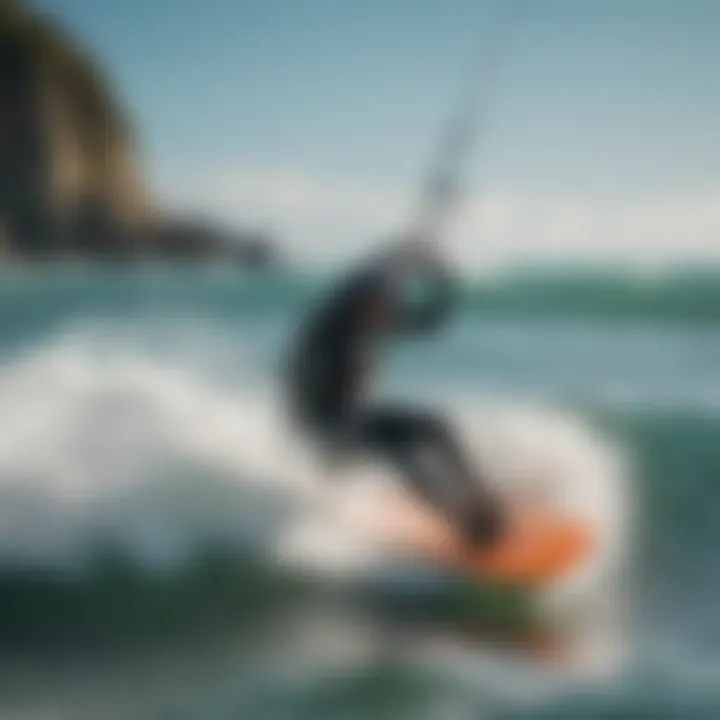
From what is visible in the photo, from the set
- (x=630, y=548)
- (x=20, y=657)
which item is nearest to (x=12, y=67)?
(x=20, y=657)

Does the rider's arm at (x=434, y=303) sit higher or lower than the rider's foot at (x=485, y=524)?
higher

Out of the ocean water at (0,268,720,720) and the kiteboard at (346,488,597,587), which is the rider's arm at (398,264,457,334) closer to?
the ocean water at (0,268,720,720)

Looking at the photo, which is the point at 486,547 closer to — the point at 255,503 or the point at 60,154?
the point at 255,503

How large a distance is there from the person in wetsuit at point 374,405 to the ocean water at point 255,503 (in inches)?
1.2

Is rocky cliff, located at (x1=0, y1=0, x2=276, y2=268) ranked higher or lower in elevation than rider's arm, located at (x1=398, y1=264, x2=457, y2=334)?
higher

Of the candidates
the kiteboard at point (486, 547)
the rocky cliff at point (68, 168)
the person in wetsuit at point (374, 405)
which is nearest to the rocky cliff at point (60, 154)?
the rocky cliff at point (68, 168)

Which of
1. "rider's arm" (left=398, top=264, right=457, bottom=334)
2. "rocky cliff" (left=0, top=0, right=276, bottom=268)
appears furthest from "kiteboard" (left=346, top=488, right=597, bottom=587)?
"rocky cliff" (left=0, top=0, right=276, bottom=268)

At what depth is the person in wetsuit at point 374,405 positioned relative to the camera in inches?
75.0

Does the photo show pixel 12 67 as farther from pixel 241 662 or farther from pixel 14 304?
pixel 241 662

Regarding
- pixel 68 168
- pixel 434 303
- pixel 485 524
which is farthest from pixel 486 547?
pixel 68 168

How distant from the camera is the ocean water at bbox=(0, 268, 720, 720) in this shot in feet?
6.11

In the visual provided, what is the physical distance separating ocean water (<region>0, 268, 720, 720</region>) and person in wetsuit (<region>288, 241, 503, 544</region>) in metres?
0.03

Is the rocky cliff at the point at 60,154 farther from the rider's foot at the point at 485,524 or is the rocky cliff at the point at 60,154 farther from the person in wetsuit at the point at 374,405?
the rider's foot at the point at 485,524

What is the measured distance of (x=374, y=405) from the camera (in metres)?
1.91
